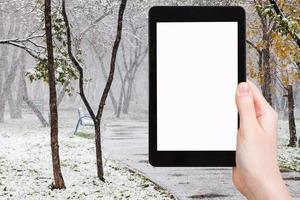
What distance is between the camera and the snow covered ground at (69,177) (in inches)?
596

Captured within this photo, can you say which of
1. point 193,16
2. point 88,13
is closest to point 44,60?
point 193,16

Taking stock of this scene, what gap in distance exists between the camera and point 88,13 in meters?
40.5

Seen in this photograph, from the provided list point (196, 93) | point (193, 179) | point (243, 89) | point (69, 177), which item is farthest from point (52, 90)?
point (243, 89)

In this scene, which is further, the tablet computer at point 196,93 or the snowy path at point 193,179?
the snowy path at point 193,179

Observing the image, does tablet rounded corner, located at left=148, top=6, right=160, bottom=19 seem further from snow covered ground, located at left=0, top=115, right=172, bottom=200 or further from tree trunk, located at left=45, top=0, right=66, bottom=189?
tree trunk, located at left=45, top=0, right=66, bottom=189

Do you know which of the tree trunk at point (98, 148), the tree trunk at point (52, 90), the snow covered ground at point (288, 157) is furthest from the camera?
the snow covered ground at point (288, 157)

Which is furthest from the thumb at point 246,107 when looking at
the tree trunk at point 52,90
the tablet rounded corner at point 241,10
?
the tree trunk at point 52,90

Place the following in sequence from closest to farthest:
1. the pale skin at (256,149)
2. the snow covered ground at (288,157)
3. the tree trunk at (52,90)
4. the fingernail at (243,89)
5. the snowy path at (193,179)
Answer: the pale skin at (256,149) < the fingernail at (243,89) < the tree trunk at (52,90) < the snowy path at (193,179) < the snow covered ground at (288,157)

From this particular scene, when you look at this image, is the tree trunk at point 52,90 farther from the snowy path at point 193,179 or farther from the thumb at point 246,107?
the thumb at point 246,107

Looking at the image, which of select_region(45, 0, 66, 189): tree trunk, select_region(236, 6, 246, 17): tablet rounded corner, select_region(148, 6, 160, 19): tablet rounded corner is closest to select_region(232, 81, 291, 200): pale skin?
select_region(236, 6, 246, 17): tablet rounded corner

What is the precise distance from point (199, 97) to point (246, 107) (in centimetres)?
29

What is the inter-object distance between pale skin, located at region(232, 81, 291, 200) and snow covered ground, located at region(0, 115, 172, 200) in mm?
12597

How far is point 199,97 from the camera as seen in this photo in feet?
6.92

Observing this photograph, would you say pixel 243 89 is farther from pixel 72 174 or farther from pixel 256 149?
pixel 72 174
